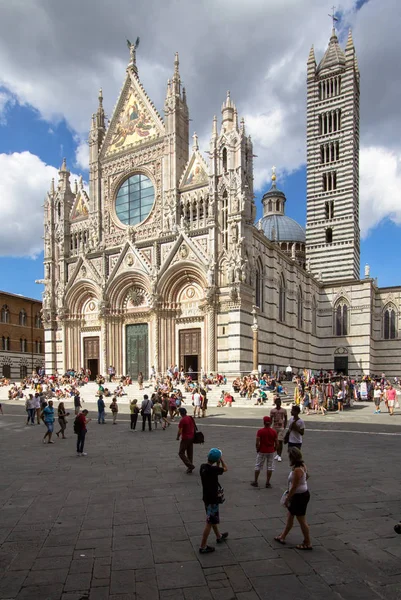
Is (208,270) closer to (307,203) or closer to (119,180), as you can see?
(119,180)

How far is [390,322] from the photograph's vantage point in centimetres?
5225

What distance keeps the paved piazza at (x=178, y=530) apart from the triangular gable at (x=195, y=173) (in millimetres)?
26075

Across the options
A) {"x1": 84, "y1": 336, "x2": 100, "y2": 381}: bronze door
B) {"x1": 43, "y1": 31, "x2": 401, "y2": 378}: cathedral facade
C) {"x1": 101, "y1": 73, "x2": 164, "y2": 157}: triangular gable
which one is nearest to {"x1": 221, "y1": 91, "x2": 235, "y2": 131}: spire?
{"x1": 43, "y1": 31, "x2": 401, "y2": 378}: cathedral facade

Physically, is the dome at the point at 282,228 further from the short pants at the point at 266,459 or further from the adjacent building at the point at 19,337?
the short pants at the point at 266,459

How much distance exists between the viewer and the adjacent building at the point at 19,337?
51.0m

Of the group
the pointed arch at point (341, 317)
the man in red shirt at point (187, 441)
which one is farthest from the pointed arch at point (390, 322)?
the man in red shirt at point (187, 441)

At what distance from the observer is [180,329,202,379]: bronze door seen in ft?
114

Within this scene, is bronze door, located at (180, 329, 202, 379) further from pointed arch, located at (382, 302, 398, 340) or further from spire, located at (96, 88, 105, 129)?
pointed arch, located at (382, 302, 398, 340)

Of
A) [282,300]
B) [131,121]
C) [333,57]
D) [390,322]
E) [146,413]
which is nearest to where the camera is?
[146,413]

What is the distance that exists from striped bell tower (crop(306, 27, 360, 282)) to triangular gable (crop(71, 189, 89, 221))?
2641cm

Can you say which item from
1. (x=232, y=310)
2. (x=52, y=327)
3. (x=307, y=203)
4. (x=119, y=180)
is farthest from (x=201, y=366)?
(x=307, y=203)

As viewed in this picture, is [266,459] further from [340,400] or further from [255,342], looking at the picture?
[255,342]

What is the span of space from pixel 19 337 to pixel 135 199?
2427cm

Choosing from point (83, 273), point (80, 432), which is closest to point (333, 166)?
point (83, 273)
